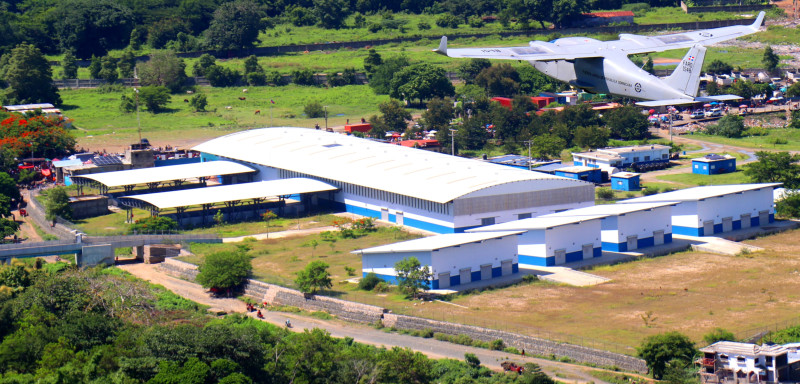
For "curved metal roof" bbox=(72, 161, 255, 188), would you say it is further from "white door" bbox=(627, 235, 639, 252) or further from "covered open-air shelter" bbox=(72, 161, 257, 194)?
"white door" bbox=(627, 235, 639, 252)

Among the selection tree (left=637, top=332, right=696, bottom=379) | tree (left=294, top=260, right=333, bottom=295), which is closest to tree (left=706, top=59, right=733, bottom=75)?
tree (left=294, top=260, right=333, bottom=295)

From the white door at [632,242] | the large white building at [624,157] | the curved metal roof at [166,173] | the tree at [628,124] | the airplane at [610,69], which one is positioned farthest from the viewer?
the tree at [628,124]

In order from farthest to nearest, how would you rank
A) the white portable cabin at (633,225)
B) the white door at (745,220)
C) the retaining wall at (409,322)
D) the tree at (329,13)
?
the tree at (329,13) < the white door at (745,220) < the white portable cabin at (633,225) < the retaining wall at (409,322)

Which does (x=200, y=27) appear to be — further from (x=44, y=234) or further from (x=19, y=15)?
(x=44, y=234)

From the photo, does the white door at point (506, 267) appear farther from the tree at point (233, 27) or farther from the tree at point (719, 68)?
the tree at point (233, 27)

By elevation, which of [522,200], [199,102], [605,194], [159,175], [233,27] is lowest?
[605,194]

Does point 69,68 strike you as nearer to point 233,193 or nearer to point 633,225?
point 233,193

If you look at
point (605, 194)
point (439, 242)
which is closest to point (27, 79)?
point (605, 194)

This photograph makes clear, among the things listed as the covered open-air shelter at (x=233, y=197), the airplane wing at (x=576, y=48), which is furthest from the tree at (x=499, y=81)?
the covered open-air shelter at (x=233, y=197)
